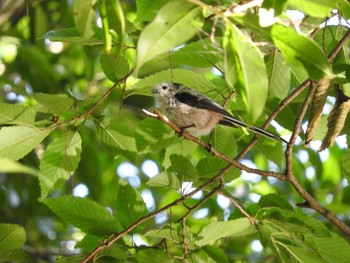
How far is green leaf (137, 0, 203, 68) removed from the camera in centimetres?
163

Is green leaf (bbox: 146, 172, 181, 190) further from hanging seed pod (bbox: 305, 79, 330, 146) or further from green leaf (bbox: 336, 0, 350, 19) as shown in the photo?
green leaf (bbox: 336, 0, 350, 19)

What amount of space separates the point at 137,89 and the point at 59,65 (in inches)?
126

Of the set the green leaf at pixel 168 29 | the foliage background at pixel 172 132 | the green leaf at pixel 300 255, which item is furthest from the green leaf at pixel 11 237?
the green leaf at pixel 168 29

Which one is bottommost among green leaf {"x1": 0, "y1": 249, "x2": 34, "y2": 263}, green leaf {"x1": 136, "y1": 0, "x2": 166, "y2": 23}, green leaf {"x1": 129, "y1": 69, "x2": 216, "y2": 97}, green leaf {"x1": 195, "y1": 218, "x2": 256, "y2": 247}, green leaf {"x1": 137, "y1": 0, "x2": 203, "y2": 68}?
green leaf {"x1": 195, "y1": 218, "x2": 256, "y2": 247}

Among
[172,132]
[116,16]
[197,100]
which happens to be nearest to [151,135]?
[172,132]

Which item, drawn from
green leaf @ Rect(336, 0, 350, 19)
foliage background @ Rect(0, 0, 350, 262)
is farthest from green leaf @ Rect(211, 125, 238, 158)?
green leaf @ Rect(336, 0, 350, 19)

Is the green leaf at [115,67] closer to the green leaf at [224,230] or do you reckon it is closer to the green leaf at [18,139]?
the green leaf at [18,139]

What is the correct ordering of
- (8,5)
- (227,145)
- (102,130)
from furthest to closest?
1. (8,5)
2. (227,145)
3. (102,130)

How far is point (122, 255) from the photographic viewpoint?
8.48 ft

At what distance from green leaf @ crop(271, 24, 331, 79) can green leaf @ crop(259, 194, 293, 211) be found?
1090 millimetres

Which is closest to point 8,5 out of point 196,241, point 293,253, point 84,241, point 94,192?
point 94,192

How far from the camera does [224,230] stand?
2.61 meters

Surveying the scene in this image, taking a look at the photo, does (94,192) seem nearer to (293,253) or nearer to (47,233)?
(47,233)

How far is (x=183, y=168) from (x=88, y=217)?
0.45 metres
